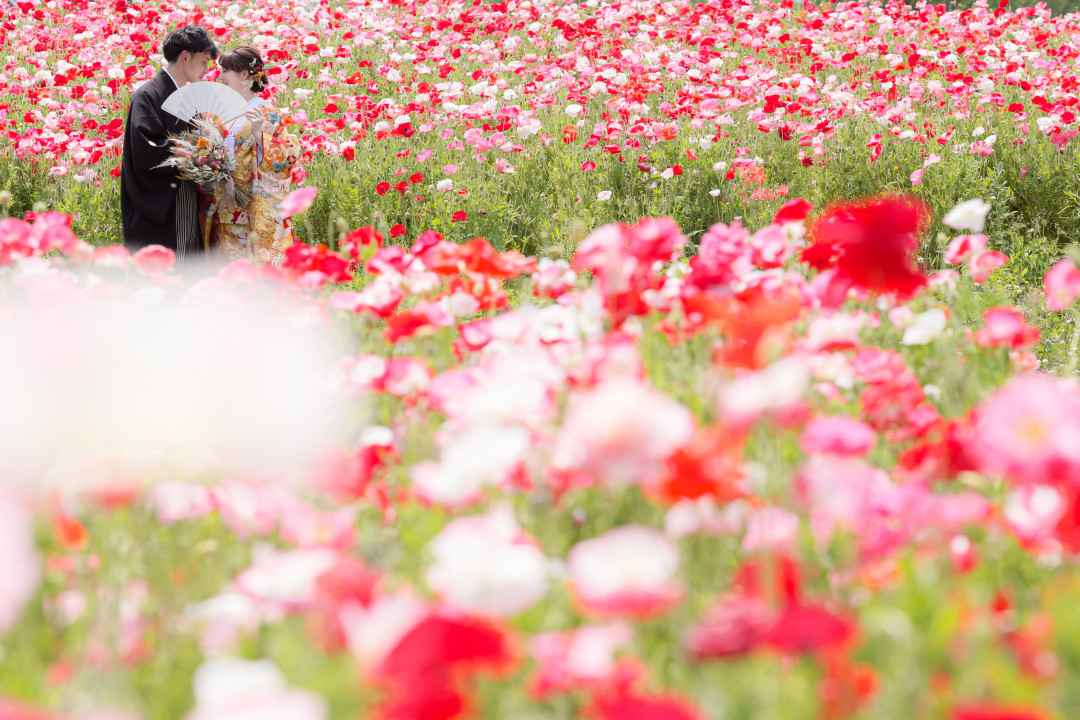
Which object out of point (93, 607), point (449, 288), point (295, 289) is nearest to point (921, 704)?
point (93, 607)

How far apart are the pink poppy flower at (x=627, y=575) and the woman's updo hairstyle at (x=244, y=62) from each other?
13.5 ft

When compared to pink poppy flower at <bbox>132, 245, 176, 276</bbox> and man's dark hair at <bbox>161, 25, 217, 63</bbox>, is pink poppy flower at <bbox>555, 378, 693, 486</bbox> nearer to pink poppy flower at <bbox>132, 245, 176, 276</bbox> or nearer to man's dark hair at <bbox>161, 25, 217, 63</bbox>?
pink poppy flower at <bbox>132, 245, 176, 276</bbox>

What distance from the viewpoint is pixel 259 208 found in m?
4.71

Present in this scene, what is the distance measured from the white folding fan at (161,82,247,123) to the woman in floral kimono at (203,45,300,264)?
0.14ft

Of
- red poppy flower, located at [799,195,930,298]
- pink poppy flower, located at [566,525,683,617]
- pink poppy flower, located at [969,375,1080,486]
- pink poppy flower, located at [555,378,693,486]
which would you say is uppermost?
red poppy flower, located at [799,195,930,298]

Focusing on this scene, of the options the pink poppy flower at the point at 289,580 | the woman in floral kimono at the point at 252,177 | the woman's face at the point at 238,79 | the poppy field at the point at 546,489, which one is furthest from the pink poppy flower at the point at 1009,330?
the woman's face at the point at 238,79

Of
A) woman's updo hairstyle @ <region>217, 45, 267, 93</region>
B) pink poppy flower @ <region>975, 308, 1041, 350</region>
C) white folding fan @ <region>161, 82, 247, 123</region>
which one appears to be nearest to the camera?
pink poppy flower @ <region>975, 308, 1041, 350</region>

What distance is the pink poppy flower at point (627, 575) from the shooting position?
3.26 ft

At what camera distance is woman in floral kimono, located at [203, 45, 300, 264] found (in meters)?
4.60

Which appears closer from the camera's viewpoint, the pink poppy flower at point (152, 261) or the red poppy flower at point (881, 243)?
the red poppy flower at point (881, 243)

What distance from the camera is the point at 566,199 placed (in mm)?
6305

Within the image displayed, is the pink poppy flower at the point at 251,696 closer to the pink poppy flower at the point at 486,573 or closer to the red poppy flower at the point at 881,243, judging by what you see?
the pink poppy flower at the point at 486,573

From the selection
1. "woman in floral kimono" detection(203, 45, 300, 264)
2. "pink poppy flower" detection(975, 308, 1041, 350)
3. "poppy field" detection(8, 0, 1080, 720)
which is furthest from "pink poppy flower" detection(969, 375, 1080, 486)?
"woman in floral kimono" detection(203, 45, 300, 264)

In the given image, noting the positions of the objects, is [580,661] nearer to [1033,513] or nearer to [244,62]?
[1033,513]
